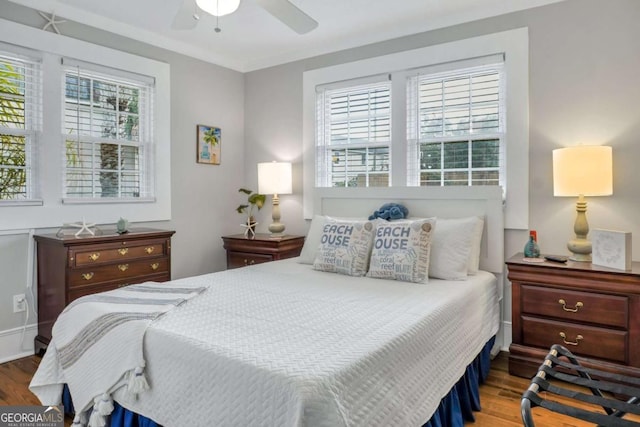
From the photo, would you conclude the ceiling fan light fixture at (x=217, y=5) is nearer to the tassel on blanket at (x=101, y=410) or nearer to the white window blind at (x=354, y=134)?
the tassel on blanket at (x=101, y=410)

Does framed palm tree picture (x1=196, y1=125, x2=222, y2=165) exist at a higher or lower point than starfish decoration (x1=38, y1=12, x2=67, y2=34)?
lower

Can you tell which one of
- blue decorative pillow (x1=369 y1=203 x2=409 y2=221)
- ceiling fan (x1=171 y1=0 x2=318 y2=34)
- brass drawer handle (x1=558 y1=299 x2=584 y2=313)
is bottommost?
brass drawer handle (x1=558 y1=299 x2=584 y2=313)

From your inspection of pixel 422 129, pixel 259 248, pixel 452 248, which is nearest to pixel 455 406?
pixel 452 248

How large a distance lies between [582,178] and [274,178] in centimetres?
258

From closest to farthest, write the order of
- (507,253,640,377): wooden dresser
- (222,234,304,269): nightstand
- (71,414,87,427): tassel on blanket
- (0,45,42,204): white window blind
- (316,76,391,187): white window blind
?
(71,414,87,427): tassel on blanket → (507,253,640,377): wooden dresser → (0,45,42,204): white window blind → (316,76,391,187): white window blind → (222,234,304,269): nightstand

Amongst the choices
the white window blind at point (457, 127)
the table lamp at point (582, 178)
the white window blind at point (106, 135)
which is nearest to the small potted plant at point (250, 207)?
the white window blind at point (106, 135)

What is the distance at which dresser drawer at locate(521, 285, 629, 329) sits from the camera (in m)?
2.43

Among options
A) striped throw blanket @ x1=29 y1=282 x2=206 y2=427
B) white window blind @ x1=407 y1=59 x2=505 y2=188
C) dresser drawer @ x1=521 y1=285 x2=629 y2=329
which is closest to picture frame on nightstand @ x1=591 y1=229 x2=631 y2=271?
dresser drawer @ x1=521 y1=285 x2=629 y2=329

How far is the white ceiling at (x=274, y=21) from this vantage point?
10.4 feet

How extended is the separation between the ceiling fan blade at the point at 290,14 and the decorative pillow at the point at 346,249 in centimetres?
136

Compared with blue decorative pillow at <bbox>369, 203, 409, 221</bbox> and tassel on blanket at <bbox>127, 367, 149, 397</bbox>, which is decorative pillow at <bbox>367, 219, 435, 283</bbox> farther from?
tassel on blanket at <bbox>127, 367, 149, 397</bbox>

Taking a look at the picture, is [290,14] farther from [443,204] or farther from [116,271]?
[116,271]

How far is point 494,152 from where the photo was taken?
10.7ft

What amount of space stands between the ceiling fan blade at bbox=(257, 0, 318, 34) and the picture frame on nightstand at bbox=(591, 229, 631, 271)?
211 centimetres
